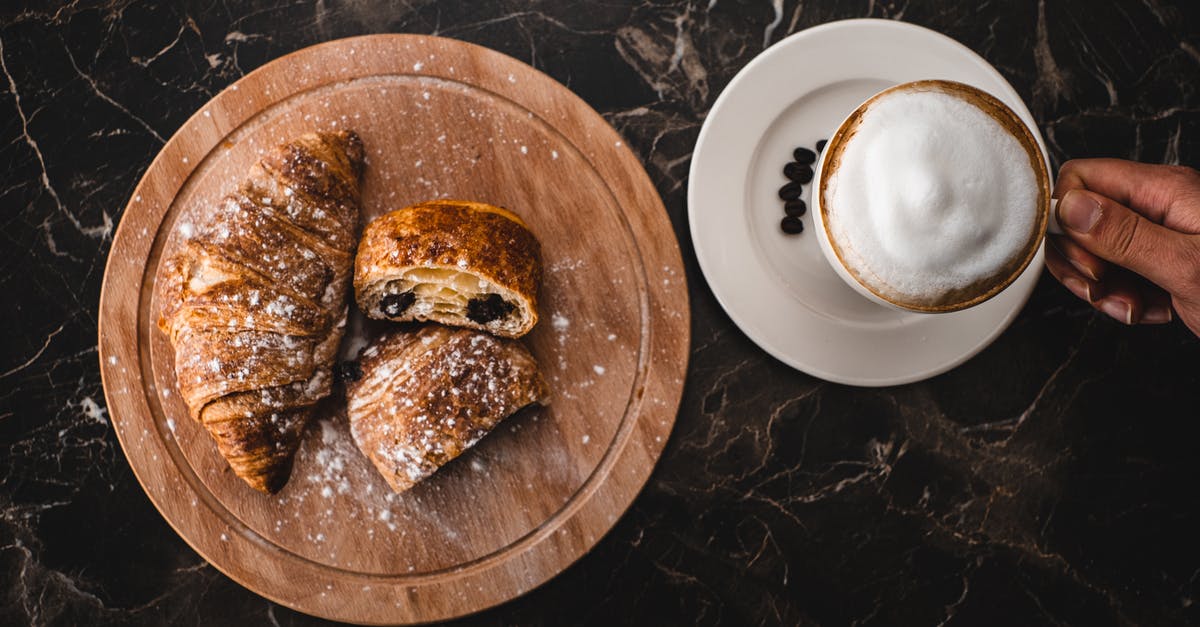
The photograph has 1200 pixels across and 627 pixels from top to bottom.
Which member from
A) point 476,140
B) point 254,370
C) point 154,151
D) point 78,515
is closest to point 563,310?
point 476,140

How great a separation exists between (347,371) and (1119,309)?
6.83 ft

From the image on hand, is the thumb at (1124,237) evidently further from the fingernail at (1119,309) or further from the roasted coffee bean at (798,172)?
the roasted coffee bean at (798,172)

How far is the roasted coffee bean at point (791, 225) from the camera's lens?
1.94m

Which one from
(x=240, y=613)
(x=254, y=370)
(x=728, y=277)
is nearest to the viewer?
(x=254, y=370)

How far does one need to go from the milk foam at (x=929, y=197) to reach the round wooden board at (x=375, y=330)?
54 centimetres

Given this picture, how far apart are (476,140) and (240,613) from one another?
1552 millimetres

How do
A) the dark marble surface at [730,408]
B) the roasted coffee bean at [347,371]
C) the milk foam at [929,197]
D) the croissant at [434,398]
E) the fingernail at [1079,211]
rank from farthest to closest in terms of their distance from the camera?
the dark marble surface at [730,408], the roasted coffee bean at [347,371], the croissant at [434,398], the fingernail at [1079,211], the milk foam at [929,197]

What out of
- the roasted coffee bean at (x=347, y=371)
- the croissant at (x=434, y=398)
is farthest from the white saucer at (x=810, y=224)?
the roasted coffee bean at (x=347, y=371)

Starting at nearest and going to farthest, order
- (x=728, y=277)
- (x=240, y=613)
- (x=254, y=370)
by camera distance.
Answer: (x=254, y=370) → (x=728, y=277) → (x=240, y=613)

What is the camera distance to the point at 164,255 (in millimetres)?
1962

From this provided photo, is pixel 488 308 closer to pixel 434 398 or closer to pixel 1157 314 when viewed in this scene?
pixel 434 398

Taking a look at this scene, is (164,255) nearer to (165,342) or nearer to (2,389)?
(165,342)

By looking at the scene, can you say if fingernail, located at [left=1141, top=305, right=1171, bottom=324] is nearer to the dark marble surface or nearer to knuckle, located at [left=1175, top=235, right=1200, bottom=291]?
the dark marble surface

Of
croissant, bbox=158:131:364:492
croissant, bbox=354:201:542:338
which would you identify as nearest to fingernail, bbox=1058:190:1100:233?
croissant, bbox=354:201:542:338
